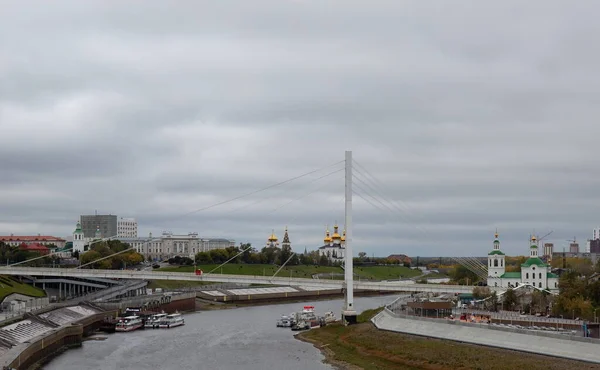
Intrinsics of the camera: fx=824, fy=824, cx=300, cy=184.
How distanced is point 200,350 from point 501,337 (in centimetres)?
2115

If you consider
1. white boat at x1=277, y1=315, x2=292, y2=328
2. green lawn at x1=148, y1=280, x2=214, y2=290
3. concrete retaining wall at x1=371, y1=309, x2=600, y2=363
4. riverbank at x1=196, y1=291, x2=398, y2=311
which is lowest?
riverbank at x1=196, y1=291, x2=398, y2=311

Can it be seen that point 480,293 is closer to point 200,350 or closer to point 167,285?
point 200,350

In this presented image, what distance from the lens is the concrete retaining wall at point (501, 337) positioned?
39.9 m

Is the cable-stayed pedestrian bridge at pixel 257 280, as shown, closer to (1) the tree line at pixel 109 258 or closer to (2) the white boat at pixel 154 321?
(2) the white boat at pixel 154 321

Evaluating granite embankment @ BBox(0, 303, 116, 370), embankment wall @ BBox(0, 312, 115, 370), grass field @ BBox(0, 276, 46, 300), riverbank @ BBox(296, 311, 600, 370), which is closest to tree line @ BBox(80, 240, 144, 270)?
grass field @ BBox(0, 276, 46, 300)

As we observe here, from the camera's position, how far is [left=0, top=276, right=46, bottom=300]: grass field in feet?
268

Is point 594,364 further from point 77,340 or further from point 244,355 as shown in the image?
point 77,340

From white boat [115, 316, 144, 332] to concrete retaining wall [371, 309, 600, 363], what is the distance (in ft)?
73.3

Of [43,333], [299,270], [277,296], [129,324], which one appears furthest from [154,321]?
[299,270]

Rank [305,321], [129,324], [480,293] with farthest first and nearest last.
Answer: [480,293] → [305,321] → [129,324]

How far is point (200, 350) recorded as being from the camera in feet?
186

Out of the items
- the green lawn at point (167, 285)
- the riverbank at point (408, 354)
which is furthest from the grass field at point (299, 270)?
the riverbank at point (408, 354)

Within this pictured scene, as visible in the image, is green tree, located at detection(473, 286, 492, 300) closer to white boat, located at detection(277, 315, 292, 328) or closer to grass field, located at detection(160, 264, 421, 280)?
white boat, located at detection(277, 315, 292, 328)

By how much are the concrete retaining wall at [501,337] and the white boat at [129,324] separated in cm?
2234
